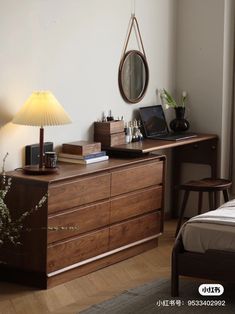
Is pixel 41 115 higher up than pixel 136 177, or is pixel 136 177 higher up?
pixel 41 115

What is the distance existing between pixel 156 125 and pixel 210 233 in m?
1.95

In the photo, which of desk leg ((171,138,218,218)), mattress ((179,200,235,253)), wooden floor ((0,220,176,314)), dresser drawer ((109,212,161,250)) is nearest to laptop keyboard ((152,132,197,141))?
desk leg ((171,138,218,218))

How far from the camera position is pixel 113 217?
4.78m

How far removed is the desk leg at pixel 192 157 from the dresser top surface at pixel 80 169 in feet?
2.90

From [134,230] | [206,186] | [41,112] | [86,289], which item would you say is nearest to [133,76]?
[206,186]

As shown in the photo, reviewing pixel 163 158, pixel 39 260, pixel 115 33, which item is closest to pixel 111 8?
pixel 115 33

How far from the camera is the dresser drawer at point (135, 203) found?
480cm

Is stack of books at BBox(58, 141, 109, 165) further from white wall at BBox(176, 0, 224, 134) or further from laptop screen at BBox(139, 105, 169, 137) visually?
white wall at BBox(176, 0, 224, 134)

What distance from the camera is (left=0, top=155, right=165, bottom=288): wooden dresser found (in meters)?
4.24

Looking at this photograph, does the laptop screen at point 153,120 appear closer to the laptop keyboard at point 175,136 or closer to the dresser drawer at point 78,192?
the laptop keyboard at point 175,136

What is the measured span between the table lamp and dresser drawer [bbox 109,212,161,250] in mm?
→ 723

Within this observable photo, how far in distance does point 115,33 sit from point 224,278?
2.23 m

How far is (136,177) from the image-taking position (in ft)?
16.3

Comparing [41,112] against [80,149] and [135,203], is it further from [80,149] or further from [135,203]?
[135,203]
